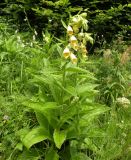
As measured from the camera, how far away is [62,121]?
3936 millimetres

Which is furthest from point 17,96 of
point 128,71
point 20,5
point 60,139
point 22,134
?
point 20,5

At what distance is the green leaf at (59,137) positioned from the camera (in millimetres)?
3805

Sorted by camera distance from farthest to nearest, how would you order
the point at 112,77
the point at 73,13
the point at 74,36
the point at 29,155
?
the point at 73,13 < the point at 112,77 < the point at 29,155 < the point at 74,36

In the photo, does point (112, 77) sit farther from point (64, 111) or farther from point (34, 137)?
point (34, 137)

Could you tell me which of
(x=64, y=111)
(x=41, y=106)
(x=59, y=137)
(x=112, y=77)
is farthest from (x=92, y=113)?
(x=112, y=77)

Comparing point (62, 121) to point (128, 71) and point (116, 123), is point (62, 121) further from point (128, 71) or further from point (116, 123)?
point (128, 71)

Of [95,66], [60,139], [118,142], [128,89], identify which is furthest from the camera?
[95,66]

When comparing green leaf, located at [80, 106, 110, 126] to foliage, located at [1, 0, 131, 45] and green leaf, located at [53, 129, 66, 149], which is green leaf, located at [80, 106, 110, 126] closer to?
green leaf, located at [53, 129, 66, 149]

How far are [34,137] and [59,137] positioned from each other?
0.25 meters

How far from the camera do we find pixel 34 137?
395 centimetres

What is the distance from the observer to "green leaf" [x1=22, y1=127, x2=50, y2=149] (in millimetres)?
3887

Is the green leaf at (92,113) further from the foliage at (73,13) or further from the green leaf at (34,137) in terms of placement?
the foliage at (73,13)

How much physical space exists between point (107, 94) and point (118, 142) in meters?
1.11

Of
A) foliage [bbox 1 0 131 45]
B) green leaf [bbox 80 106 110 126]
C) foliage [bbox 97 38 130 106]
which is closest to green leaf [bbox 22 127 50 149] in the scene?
green leaf [bbox 80 106 110 126]
